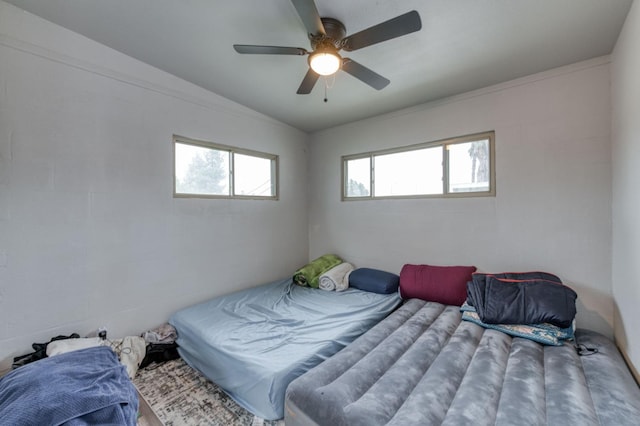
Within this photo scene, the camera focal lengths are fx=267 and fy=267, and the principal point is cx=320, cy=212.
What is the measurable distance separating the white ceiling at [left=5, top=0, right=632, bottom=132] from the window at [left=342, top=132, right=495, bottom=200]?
61cm

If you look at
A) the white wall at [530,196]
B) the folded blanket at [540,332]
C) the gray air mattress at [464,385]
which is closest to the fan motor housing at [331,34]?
the white wall at [530,196]

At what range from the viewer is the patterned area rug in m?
1.70

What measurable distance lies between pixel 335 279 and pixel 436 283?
1.18 m

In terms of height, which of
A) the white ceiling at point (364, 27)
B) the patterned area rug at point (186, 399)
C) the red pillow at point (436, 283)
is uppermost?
the white ceiling at point (364, 27)

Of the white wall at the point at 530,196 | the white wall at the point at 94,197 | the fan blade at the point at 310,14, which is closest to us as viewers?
the fan blade at the point at 310,14

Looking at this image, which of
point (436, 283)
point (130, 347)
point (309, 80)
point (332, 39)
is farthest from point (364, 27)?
point (130, 347)

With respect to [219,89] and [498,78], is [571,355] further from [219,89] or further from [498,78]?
[219,89]

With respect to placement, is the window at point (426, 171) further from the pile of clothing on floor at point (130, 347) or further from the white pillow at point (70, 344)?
the white pillow at point (70, 344)

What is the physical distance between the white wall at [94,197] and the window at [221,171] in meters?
0.12

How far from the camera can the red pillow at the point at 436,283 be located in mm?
2613

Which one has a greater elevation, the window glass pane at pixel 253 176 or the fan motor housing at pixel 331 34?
the fan motor housing at pixel 331 34

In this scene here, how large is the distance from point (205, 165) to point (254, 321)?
1822 mm

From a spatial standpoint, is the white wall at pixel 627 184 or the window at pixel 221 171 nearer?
the white wall at pixel 627 184

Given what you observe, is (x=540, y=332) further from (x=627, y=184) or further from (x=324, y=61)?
(x=324, y=61)
